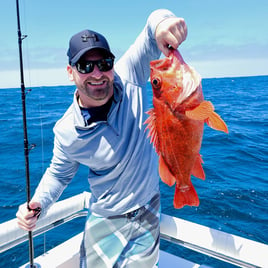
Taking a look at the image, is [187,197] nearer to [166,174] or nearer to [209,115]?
[166,174]

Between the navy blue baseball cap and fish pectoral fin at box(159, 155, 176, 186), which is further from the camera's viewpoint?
the navy blue baseball cap

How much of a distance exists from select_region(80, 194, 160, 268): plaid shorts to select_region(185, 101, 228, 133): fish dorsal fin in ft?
3.90

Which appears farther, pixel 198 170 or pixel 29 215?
pixel 29 215

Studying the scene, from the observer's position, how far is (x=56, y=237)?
5020 millimetres

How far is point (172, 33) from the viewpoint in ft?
4.89

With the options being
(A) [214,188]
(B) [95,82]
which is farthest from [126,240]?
(A) [214,188]

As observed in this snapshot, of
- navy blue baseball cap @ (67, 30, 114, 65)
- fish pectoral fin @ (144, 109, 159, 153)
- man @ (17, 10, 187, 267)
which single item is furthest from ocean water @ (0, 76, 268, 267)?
fish pectoral fin @ (144, 109, 159, 153)

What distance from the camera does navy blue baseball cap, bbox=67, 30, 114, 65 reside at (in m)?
1.97

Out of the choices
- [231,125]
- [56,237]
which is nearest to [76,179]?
[56,237]

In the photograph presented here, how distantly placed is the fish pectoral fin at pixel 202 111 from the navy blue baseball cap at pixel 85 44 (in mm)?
919

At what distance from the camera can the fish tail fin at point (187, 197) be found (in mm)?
1669

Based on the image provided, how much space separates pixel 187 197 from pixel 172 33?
1035mm

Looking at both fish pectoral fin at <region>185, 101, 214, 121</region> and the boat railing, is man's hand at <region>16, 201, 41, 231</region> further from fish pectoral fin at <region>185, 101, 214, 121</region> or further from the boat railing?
fish pectoral fin at <region>185, 101, 214, 121</region>

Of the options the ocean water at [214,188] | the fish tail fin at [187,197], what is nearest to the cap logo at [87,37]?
the fish tail fin at [187,197]
